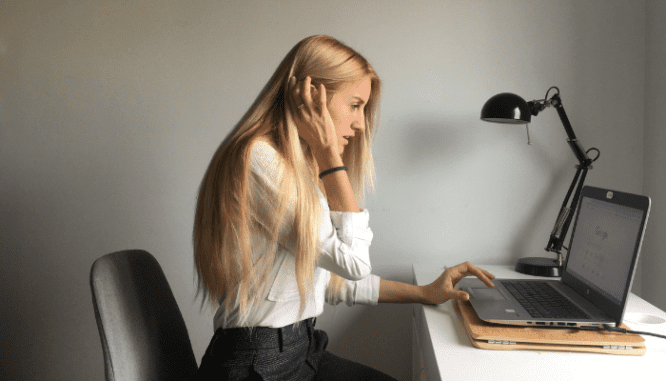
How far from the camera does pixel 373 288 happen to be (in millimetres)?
1195

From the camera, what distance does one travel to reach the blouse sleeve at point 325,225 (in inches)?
35.4

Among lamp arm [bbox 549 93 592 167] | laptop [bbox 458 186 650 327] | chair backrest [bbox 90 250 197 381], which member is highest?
lamp arm [bbox 549 93 592 167]

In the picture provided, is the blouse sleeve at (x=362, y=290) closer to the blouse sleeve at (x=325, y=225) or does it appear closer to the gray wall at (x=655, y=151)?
the blouse sleeve at (x=325, y=225)

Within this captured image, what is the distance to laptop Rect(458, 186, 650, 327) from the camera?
0.88 m

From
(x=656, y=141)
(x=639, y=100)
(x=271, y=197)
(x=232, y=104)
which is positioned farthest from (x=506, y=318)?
Answer: (x=232, y=104)

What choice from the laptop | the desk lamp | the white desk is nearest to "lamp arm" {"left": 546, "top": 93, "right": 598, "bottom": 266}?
the desk lamp

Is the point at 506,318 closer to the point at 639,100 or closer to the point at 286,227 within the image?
the point at 286,227

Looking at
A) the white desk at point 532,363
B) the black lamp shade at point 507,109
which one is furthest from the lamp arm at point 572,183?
the white desk at point 532,363

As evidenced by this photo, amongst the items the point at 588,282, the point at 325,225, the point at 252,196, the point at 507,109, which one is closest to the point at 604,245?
the point at 588,282

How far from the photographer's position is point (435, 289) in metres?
1.10

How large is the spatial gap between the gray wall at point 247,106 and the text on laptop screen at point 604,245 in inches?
18.0

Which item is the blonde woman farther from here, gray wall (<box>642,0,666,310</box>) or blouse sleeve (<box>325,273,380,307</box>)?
gray wall (<box>642,0,666,310</box>)

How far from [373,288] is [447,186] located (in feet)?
1.90

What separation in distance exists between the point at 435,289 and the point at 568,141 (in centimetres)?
70
